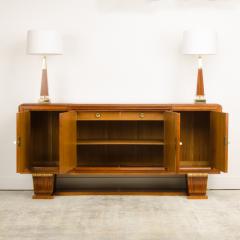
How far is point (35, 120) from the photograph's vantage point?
4785 mm

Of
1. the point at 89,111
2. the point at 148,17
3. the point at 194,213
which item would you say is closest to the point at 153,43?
the point at 148,17

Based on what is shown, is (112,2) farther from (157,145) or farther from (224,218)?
(224,218)

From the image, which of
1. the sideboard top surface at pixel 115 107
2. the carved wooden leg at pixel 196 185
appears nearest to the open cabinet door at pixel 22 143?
the sideboard top surface at pixel 115 107

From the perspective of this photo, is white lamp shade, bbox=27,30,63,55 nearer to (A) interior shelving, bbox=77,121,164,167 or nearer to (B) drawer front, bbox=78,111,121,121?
(B) drawer front, bbox=78,111,121,121

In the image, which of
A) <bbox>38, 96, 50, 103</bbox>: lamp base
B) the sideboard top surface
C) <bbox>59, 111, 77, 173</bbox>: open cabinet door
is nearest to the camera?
<bbox>59, 111, 77, 173</bbox>: open cabinet door

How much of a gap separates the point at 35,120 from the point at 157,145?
44.5 inches

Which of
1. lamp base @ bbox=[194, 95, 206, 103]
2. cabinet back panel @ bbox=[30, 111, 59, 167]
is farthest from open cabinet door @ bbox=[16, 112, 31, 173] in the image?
lamp base @ bbox=[194, 95, 206, 103]

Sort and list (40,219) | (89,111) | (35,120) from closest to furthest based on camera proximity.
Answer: (40,219) < (89,111) < (35,120)

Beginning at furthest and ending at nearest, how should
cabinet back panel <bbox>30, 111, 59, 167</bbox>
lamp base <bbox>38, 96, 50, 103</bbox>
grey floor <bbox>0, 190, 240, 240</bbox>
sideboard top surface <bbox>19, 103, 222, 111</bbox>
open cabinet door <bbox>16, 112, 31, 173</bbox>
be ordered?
cabinet back panel <bbox>30, 111, 59, 167</bbox>, lamp base <bbox>38, 96, 50, 103</bbox>, sideboard top surface <bbox>19, 103, 222, 111</bbox>, open cabinet door <bbox>16, 112, 31, 173</bbox>, grey floor <bbox>0, 190, 240, 240</bbox>

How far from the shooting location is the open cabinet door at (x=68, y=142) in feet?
13.5

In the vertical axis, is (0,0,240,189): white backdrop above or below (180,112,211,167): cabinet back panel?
above

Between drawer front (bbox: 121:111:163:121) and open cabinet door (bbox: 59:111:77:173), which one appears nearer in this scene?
open cabinet door (bbox: 59:111:77:173)

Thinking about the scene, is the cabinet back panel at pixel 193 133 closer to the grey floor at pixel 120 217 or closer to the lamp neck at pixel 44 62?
the grey floor at pixel 120 217

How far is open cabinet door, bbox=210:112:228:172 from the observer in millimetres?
4230
